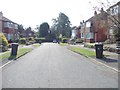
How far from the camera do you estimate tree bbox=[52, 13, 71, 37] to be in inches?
5305

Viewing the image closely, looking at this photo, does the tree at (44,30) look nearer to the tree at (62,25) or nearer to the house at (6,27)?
the tree at (62,25)

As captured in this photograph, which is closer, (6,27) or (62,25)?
(6,27)

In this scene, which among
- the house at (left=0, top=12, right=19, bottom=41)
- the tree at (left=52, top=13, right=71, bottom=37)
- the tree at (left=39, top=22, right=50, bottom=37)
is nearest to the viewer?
the house at (left=0, top=12, right=19, bottom=41)

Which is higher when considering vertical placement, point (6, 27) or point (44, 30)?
point (44, 30)

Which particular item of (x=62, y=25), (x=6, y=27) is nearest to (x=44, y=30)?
(x=62, y=25)

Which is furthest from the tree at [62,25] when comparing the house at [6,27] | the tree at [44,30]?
the house at [6,27]

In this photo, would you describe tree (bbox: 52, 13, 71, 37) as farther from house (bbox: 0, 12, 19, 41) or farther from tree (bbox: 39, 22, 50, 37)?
house (bbox: 0, 12, 19, 41)

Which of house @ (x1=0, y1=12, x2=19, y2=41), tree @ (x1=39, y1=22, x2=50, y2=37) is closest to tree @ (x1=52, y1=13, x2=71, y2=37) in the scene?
tree @ (x1=39, y1=22, x2=50, y2=37)

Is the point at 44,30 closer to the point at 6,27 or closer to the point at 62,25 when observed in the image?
the point at 62,25

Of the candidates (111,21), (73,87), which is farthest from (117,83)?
(111,21)

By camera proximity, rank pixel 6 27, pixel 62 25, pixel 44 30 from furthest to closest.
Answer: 1. pixel 62 25
2. pixel 44 30
3. pixel 6 27

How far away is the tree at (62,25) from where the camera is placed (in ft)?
442

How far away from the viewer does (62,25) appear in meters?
135

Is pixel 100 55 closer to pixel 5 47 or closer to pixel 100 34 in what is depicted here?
pixel 5 47
